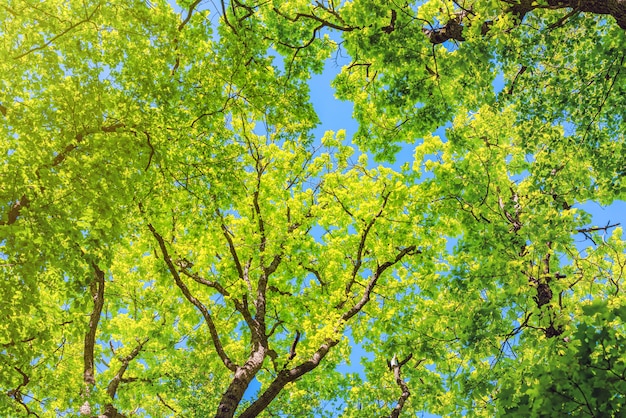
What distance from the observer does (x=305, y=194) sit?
43.9 ft

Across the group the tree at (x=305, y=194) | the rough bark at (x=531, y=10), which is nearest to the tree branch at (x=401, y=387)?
the tree at (x=305, y=194)

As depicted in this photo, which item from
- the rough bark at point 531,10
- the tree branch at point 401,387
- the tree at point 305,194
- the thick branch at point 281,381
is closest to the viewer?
the rough bark at point 531,10

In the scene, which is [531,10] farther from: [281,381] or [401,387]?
[401,387]

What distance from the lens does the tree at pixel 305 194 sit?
6.21m

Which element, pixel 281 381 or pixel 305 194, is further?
pixel 305 194

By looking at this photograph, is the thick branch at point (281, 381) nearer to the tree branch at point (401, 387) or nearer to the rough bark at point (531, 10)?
the tree branch at point (401, 387)

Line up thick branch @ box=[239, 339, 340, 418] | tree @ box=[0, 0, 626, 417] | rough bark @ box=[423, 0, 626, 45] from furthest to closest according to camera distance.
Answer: thick branch @ box=[239, 339, 340, 418], tree @ box=[0, 0, 626, 417], rough bark @ box=[423, 0, 626, 45]

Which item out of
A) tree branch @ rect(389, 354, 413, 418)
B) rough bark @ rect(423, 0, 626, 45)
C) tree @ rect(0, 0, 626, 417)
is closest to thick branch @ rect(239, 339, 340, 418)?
tree @ rect(0, 0, 626, 417)

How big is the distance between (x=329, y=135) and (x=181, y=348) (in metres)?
9.07

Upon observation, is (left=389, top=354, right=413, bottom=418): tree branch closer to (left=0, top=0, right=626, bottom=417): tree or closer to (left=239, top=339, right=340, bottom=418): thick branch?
(left=0, top=0, right=626, bottom=417): tree

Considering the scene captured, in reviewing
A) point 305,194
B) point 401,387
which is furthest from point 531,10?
point 401,387

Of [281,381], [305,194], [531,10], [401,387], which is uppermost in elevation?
[305,194]

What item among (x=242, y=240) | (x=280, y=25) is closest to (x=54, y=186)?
(x=280, y=25)

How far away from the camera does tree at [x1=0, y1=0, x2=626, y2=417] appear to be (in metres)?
6.21
